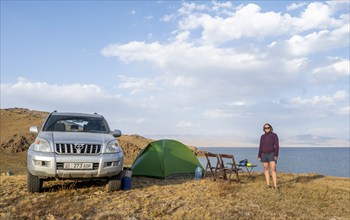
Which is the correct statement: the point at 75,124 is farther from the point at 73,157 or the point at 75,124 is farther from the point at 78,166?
the point at 78,166

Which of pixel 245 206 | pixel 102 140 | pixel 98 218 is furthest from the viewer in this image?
pixel 102 140

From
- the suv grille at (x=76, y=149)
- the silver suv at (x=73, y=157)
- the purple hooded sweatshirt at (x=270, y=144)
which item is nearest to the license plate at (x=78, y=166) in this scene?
the silver suv at (x=73, y=157)

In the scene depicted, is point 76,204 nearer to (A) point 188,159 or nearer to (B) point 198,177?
(B) point 198,177

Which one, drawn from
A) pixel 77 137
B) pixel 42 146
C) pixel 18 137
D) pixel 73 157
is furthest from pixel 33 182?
pixel 18 137

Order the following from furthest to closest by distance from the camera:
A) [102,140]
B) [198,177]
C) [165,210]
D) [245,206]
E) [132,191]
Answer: [198,177] → [132,191] → [102,140] → [245,206] → [165,210]

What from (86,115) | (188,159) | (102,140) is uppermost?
(86,115)

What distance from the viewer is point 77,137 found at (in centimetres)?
874

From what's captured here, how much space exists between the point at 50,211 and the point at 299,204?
634 centimetres

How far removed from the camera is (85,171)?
8273 millimetres

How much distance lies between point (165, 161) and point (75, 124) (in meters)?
4.35

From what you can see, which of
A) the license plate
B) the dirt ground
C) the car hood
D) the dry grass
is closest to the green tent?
the dirt ground

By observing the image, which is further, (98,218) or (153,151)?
(153,151)

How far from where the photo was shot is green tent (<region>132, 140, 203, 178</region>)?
12922mm

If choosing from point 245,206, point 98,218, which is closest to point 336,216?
point 245,206
